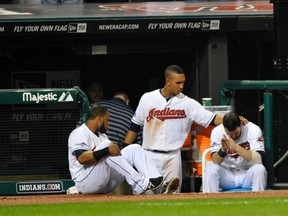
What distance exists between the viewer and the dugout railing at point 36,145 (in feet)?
38.9

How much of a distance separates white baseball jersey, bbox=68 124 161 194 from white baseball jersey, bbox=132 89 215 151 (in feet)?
1.73

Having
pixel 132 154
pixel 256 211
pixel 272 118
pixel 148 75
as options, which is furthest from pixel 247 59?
pixel 256 211

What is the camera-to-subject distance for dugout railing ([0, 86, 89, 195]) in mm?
11852

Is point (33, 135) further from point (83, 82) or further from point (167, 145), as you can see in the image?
point (83, 82)

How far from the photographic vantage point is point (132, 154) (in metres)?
11.7

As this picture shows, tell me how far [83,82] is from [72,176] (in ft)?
10.6

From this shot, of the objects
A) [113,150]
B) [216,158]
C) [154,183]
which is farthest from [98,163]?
[216,158]

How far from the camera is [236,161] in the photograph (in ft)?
38.4

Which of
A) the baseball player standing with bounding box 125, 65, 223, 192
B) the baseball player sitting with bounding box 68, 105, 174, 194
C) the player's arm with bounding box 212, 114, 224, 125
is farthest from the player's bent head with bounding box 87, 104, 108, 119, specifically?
the player's arm with bounding box 212, 114, 224, 125

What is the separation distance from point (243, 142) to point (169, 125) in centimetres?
83

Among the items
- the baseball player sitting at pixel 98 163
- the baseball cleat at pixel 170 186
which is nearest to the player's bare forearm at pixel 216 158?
the baseball cleat at pixel 170 186

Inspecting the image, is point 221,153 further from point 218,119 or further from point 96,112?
point 96,112

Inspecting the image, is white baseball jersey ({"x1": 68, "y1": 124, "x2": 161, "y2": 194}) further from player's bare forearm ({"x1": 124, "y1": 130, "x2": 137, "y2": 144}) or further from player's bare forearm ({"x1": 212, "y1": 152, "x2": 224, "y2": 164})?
player's bare forearm ({"x1": 212, "y1": 152, "x2": 224, "y2": 164})

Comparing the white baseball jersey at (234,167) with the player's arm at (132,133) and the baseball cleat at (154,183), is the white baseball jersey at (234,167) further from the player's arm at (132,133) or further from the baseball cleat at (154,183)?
the player's arm at (132,133)
